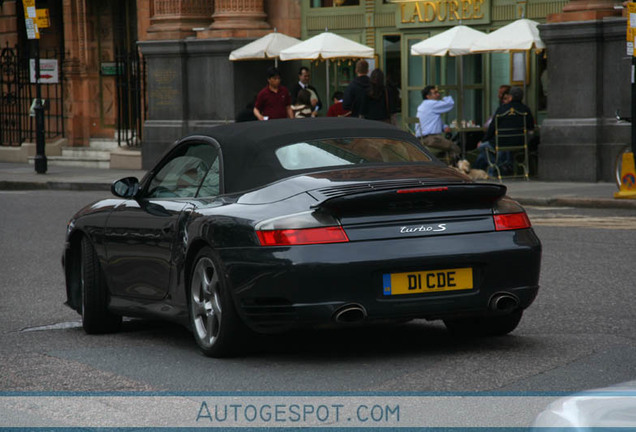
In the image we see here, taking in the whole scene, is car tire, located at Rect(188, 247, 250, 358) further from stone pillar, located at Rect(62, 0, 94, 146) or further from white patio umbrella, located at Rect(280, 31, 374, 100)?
stone pillar, located at Rect(62, 0, 94, 146)

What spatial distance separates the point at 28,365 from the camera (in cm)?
684

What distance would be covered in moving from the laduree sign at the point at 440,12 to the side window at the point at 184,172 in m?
17.4

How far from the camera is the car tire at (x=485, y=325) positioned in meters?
7.09

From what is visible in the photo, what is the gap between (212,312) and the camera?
6.75 metres

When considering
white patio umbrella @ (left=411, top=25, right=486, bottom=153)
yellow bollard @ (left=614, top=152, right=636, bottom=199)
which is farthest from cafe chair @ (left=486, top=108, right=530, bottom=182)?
yellow bollard @ (left=614, top=152, right=636, bottom=199)

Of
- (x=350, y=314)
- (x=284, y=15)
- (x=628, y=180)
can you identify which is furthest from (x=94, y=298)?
(x=284, y=15)

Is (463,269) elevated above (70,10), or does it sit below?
below

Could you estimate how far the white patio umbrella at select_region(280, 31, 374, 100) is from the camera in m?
24.1

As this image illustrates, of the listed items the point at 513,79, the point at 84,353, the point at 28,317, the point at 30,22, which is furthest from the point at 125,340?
the point at 30,22

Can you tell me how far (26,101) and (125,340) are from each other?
29096 mm

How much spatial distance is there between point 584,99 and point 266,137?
14841mm

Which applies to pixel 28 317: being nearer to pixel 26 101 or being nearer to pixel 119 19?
pixel 119 19

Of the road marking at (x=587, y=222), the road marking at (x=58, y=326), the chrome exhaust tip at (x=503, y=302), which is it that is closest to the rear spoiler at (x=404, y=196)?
the chrome exhaust tip at (x=503, y=302)

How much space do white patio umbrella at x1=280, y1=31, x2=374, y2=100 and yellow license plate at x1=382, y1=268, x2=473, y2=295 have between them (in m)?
18.0
